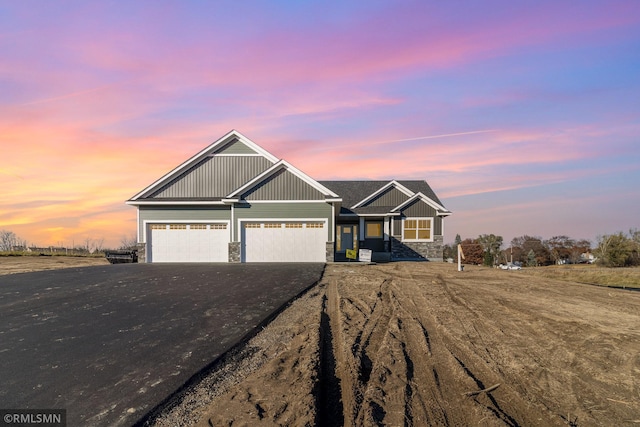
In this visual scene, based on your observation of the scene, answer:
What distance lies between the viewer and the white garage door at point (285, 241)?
22.0 meters

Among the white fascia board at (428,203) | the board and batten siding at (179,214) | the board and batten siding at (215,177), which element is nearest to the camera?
the board and batten siding at (179,214)

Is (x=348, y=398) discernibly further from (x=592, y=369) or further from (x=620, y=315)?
(x=620, y=315)

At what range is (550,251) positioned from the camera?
6012 cm

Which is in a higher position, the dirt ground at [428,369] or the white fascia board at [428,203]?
the white fascia board at [428,203]

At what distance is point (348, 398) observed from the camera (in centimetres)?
447

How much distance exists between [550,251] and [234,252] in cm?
5845

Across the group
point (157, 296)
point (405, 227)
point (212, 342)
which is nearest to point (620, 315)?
point (212, 342)

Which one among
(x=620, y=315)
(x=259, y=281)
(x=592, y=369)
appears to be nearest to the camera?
(x=592, y=369)

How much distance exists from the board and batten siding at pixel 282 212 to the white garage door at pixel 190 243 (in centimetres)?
138

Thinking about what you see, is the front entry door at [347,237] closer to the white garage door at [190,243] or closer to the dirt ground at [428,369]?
the white garage door at [190,243]

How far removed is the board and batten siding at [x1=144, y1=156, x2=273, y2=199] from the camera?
23.7m

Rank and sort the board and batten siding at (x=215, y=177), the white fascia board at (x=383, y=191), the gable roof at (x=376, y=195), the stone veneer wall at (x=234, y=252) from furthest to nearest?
the white fascia board at (x=383, y=191) < the gable roof at (x=376, y=195) < the board and batten siding at (x=215, y=177) < the stone veneer wall at (x=234, y=252)

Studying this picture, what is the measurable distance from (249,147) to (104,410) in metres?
22.1

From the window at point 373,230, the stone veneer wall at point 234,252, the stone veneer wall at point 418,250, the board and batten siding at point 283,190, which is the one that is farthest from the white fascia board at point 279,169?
the stone veneer wall at point 418,250
